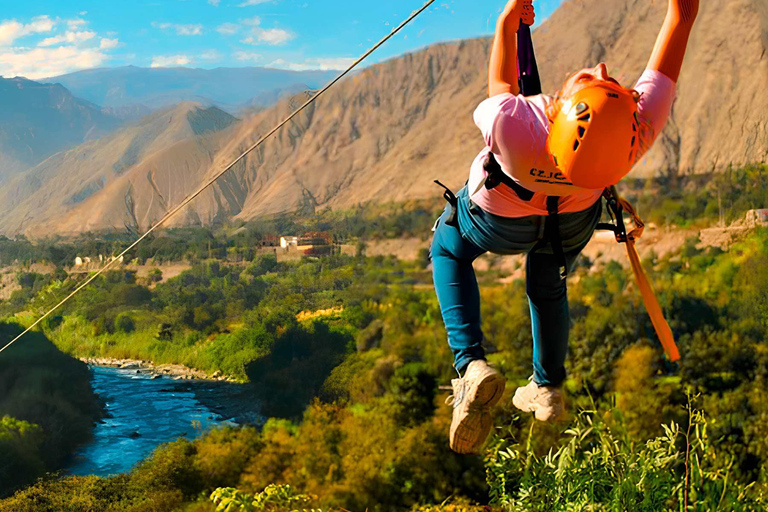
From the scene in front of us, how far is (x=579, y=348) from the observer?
789 centimetres

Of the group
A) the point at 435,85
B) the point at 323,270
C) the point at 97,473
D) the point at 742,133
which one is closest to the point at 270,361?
the point at 323,270

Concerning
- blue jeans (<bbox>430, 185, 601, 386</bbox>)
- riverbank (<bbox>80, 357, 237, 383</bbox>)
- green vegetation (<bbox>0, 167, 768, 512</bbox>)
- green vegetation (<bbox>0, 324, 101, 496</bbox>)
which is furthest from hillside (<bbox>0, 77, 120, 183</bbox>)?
blue jeans (<bbox>430, 185, 601, 386</bbox>)

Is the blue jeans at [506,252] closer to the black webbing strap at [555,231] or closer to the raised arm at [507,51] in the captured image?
the black webbing strap at [555,231]

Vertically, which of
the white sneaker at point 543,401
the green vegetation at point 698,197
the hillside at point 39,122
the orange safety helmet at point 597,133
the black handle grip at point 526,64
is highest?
the hillside at point 39,122

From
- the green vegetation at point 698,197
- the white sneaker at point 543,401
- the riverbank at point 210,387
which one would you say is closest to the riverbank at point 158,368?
the riverbank at point 210,387

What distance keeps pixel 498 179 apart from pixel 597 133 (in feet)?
1.01

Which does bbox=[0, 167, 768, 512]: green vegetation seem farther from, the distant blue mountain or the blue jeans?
the blue jeans

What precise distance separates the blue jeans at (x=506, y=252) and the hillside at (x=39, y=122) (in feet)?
34.2

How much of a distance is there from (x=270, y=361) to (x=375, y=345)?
120 cm

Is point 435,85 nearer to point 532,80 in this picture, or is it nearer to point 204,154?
point 204,154

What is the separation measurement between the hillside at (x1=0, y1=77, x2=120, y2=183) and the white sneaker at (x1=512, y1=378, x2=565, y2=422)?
10443mm

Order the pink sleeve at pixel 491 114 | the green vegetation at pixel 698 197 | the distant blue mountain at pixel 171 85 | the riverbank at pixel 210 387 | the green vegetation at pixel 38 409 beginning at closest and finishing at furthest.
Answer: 1. the pink sleeve at pixel 491 114
2. the green vegetation at pixel 38 409
3. the riverbank at pixel 210 387
4. the green vegetation at pixel 698 197
5. the distant blue mountain at pixel 171 85

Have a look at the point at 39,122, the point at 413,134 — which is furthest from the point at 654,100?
the point at 39,122

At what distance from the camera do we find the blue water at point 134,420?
8102mm
